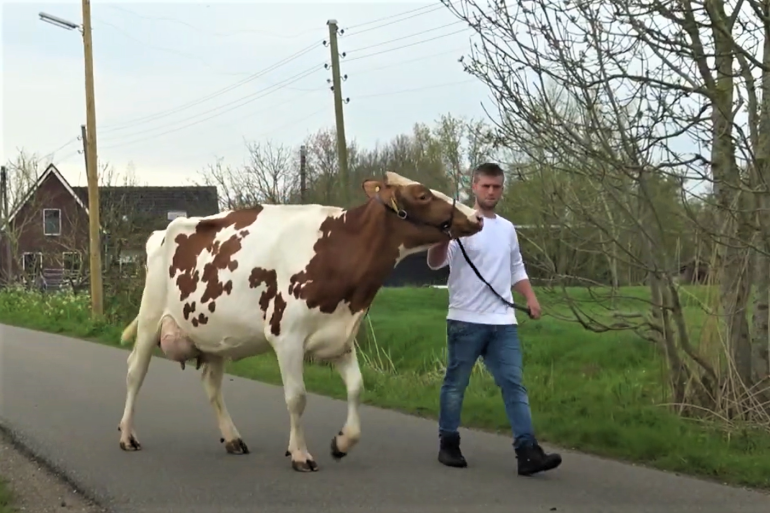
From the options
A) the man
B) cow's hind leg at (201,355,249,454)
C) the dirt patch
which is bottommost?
the dirt patch

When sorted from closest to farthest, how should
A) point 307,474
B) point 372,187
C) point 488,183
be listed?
point 307,474
point 488,183
point 372,187

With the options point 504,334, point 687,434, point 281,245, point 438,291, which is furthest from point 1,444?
point 438,291

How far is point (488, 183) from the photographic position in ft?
22.8

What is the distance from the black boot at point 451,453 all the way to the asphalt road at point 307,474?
84mm

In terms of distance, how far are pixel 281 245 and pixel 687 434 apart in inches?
140

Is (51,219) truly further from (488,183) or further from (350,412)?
(488,183)

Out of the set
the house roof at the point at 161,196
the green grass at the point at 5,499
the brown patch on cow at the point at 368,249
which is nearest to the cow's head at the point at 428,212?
the brown patch on cow at the point at 368,249

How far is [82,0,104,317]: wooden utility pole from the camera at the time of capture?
81.3ft

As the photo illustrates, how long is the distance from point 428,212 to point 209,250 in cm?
184

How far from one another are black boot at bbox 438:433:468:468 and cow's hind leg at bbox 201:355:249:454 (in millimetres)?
1610

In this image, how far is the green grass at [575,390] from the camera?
7367mm

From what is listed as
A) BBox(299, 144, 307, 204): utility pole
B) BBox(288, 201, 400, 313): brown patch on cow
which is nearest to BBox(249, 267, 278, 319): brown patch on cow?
BBox(288, 201, 400, 313): brown patch on cow

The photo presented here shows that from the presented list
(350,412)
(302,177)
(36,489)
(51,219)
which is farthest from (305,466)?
(51,219)

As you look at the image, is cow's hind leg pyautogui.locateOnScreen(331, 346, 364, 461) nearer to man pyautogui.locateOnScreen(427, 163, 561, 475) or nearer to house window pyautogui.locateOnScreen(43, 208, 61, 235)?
man pyautogui.locateOnScreen(427, 163, 561, 475)
